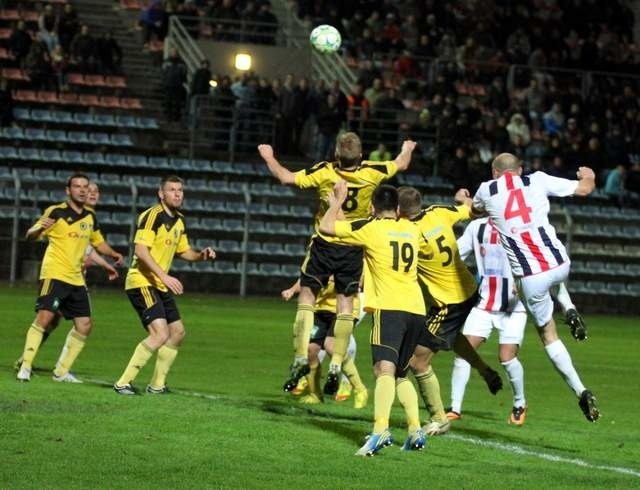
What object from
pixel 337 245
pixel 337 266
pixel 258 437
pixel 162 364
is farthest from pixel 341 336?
pixel 258 437

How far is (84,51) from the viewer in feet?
110

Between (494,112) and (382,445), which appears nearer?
(382,445)

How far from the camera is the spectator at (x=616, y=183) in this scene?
35.7 meters

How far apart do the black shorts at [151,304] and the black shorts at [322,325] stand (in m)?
1.37

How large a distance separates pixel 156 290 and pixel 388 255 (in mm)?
3773

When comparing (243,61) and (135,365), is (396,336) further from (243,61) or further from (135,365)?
(243,61)

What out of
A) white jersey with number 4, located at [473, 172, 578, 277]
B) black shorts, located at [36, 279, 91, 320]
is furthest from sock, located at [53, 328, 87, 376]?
white jersey with number 4, located at [473, 172, 578, 277]

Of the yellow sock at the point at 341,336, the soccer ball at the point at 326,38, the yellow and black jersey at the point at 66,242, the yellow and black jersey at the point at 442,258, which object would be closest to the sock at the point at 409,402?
the yellow and black jersey at the point at 442,258

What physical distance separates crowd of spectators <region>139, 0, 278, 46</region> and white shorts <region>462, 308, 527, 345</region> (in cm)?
2289

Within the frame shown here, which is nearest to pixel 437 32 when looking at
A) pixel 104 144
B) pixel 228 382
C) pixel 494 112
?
pixel 494 112

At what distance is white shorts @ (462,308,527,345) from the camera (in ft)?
44.9

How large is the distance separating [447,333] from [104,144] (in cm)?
2095

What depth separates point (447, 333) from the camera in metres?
13.0

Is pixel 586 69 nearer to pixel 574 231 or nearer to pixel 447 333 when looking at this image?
pixel 574 231
